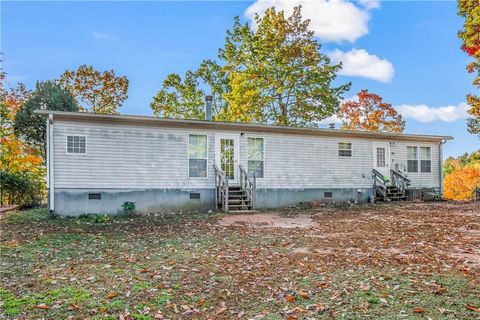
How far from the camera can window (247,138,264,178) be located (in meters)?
13.5

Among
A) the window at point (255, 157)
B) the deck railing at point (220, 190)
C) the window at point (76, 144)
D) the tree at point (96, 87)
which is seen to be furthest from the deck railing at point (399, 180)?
the tree at point (96, 87)

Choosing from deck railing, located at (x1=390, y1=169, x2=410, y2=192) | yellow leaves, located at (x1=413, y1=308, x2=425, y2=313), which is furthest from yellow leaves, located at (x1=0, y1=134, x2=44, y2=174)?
yellow leaves, located at (x1=413, y1=308, x2=425, y2=313)

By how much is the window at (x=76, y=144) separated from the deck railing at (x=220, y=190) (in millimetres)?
4282

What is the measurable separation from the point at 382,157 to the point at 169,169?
9256 millimetres

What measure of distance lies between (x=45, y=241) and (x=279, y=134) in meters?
8.83

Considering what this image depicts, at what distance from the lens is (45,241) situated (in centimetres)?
752

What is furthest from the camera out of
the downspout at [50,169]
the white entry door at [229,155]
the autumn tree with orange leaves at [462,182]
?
the autumn tree with orange leaves at [462,182]

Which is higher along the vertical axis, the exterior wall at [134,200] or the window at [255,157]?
the window at [255,157]

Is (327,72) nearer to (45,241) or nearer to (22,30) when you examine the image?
(22,30)

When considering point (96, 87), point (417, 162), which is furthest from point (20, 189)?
point (417, 162)

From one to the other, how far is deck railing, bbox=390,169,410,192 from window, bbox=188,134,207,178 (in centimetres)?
846

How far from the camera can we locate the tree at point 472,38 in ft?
52.4

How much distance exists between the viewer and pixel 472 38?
635 inches

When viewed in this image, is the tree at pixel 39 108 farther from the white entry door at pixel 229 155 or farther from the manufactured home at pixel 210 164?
the white entry door at pixel 229 155
